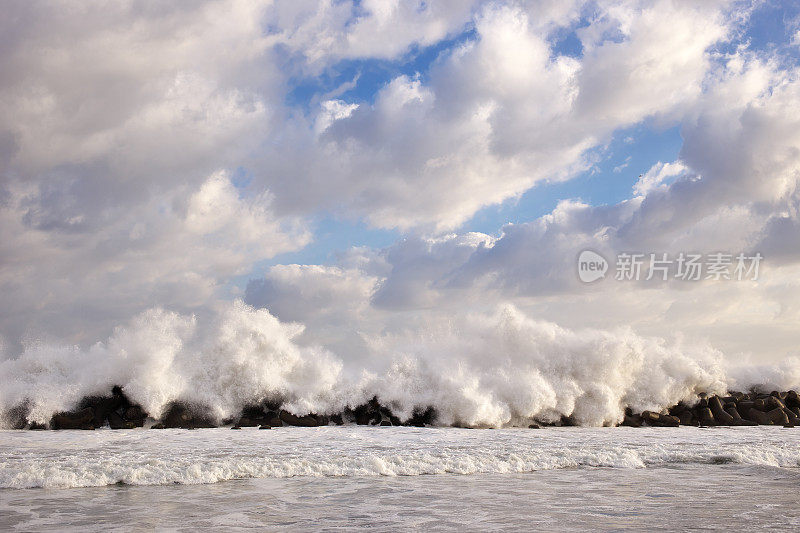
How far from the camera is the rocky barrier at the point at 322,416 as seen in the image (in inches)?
519

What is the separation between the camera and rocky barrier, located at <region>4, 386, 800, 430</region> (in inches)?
519

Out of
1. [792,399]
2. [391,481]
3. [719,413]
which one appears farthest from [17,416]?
[792,399]

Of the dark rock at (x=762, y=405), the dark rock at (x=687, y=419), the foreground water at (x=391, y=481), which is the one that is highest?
the dark rock at (x=762, y=405)

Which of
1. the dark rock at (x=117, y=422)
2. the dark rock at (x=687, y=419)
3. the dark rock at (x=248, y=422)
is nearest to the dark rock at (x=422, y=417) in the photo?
the dark rock at (x=248, y=422)

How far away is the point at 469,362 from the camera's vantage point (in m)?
17.2

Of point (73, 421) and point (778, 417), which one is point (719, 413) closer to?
point (778, 417)

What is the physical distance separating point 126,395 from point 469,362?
9.13 m

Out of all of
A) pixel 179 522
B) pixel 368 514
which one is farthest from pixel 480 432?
pixel 179 522

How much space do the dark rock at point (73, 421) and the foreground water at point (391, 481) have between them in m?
1.15

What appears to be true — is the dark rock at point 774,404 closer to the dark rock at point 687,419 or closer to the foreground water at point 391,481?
the dark rock at point 687,419

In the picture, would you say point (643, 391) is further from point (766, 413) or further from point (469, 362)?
point (469, 362)

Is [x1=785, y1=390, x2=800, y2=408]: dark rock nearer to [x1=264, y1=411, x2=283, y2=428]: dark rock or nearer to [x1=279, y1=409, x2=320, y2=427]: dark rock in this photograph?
[x1=279, y1=409, x2=320, y2=427]: dark rock

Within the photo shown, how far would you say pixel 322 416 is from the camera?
1467 cm

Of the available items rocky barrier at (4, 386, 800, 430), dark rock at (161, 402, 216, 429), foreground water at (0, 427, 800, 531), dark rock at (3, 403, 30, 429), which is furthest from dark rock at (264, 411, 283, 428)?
dark rock at (3, 403, 30, 429)
